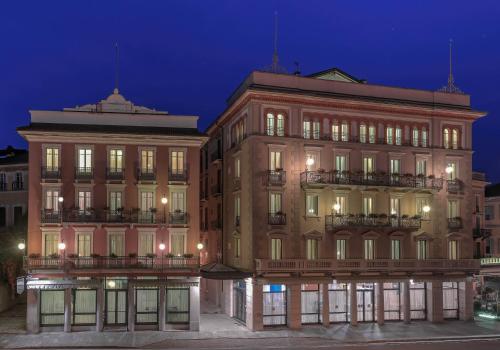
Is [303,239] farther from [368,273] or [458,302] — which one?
[458,302]

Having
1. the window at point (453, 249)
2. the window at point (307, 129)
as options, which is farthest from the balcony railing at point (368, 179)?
the window at point (453, 249)

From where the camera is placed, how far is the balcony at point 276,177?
172ft

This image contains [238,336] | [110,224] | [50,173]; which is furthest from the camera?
[110,224]

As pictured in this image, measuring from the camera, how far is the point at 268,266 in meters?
50.8

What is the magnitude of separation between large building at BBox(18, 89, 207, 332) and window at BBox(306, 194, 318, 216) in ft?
31.7

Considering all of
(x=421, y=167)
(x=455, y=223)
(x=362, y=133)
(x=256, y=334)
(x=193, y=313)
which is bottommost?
(x=256, y=334)

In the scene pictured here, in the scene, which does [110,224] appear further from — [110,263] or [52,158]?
[52,158]

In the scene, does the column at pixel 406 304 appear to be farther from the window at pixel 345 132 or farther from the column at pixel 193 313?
the column at pixel 193 313

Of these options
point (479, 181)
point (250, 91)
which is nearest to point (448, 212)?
point (479, 181)

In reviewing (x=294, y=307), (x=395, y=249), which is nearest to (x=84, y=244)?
(x=294, y=307)

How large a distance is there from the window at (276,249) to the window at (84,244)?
15089 millimetres

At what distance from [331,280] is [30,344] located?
24.1 meters

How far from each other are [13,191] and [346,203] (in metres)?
41.9

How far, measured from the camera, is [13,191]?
74.6m
